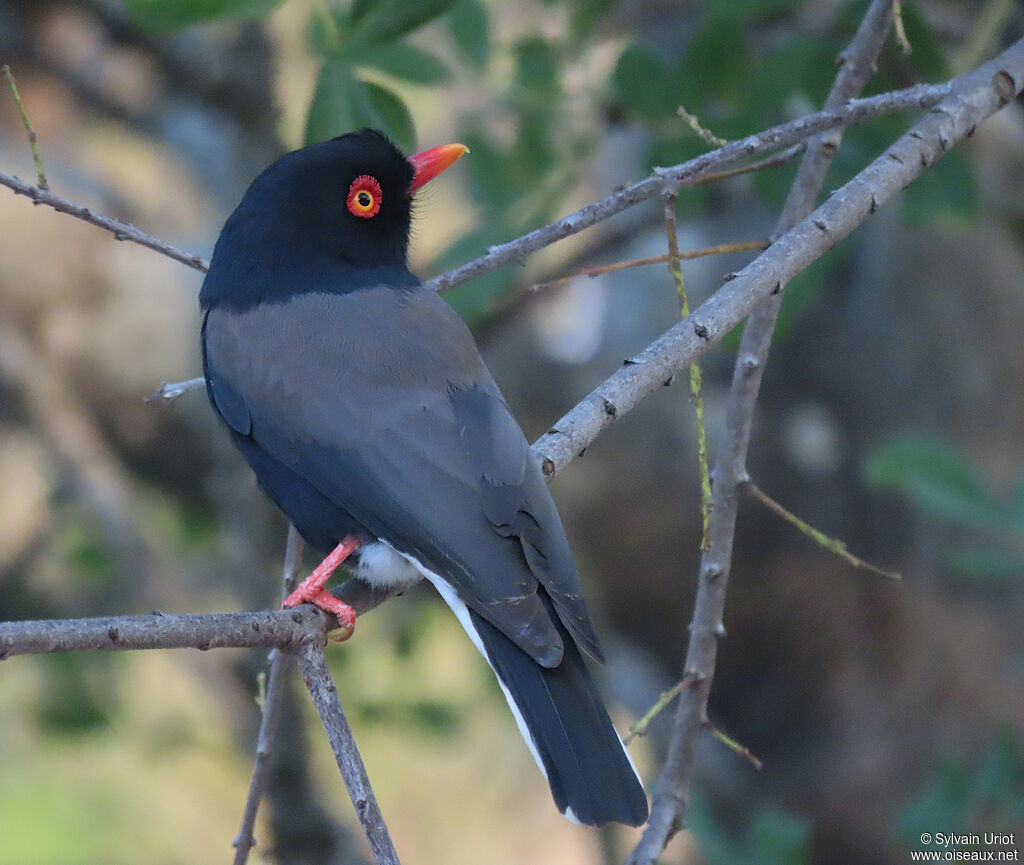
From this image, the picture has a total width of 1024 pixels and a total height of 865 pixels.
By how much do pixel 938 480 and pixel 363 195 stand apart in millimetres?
1787

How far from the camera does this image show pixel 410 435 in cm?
277

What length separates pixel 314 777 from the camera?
4.38m

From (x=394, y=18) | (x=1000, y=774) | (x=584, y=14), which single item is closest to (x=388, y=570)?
(x=394, y=18)

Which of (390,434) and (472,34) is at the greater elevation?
(472,34)

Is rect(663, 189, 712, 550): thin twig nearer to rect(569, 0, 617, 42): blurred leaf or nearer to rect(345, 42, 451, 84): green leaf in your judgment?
rect(345, 42, 451, 84): green leaf

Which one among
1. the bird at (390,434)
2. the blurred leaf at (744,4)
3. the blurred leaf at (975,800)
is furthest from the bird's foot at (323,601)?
the blurred leaf at (975,800)

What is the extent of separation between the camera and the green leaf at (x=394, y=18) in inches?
122

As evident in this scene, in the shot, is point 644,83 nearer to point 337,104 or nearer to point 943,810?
point 337,104

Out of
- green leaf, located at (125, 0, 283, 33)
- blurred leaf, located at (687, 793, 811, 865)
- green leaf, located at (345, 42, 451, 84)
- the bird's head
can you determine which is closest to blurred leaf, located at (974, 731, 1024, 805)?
blurred leaf, located at (687, 793, 811, 865)

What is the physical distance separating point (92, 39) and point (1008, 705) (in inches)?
196

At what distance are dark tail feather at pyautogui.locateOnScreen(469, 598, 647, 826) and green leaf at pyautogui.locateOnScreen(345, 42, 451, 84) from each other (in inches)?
61.1

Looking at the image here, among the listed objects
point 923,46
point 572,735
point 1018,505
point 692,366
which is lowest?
point 572,735

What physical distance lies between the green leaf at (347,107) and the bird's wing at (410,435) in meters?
0.46

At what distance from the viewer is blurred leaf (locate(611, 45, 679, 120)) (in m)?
3.81
